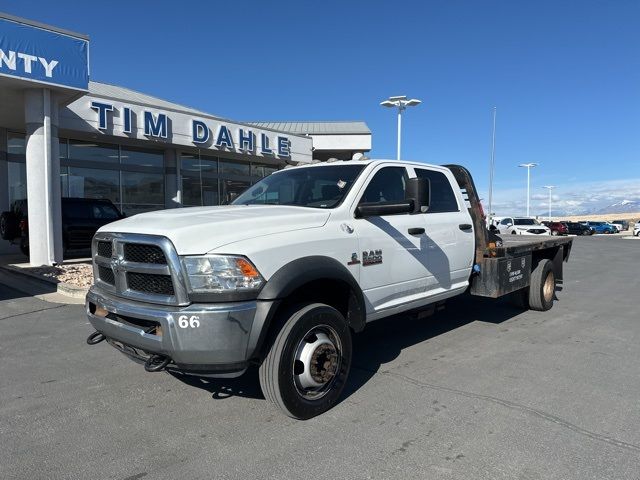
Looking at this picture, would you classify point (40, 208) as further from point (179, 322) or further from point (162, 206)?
point (179, 322)

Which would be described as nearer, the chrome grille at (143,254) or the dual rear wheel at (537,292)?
the chrome grille at (143,254)

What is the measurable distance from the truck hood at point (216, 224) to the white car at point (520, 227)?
30.5 metres

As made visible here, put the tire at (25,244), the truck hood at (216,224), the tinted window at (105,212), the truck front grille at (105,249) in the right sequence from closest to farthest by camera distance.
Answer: the truck hood at (216,224) → the truck front grille at (105,249) → the tire at (25,244) → the tinted window at (105,212)

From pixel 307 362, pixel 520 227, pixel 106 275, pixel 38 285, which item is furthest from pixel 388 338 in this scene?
pixel 520 227

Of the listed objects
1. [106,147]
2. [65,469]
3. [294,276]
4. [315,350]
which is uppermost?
[106,147]

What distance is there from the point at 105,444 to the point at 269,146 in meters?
17.1

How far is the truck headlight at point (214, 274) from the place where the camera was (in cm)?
310

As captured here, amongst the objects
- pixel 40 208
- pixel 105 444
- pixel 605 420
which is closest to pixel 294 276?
pixel 105 444

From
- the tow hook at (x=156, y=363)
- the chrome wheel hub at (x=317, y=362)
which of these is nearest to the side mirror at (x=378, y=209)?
the chrome wheel hub at (x=317, y=362)

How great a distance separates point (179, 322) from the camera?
307cm

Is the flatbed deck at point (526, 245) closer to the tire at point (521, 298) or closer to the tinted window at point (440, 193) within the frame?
the tire at point (521, 298)

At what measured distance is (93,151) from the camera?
16.3m

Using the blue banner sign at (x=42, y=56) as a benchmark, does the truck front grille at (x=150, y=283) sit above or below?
below

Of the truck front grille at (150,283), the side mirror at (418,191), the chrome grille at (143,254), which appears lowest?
the truck front grille at (150,283)
